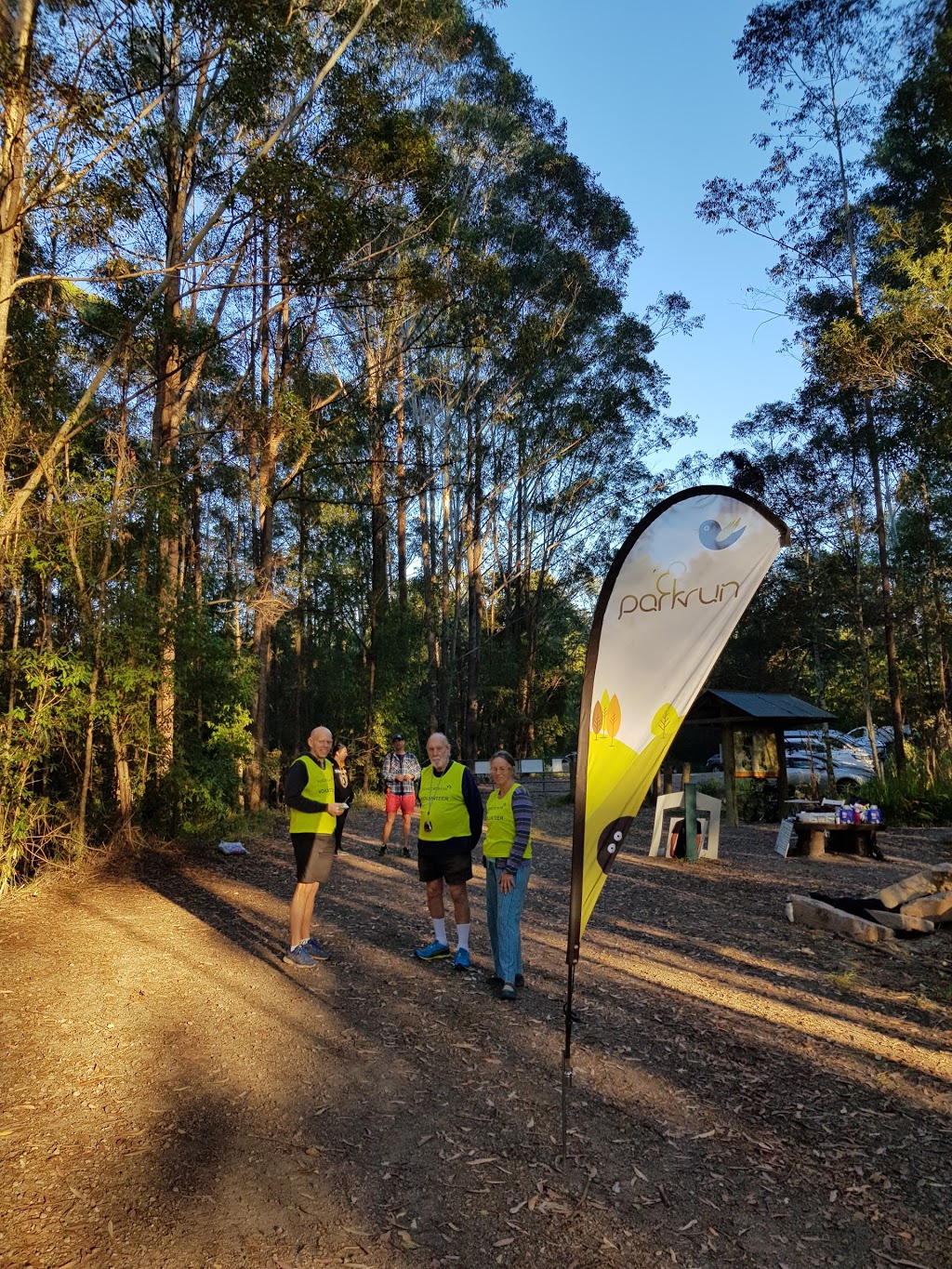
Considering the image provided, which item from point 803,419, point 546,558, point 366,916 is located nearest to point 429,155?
point 366,916

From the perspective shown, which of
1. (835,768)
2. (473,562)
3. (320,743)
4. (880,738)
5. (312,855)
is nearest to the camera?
(312,855)

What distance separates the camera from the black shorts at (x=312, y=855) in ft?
18.2

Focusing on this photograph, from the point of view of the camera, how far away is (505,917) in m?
5.34

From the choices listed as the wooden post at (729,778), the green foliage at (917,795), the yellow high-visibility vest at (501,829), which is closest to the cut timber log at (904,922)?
the yellow high-visibility vest at (501,829)

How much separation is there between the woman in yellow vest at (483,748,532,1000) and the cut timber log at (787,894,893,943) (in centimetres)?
354

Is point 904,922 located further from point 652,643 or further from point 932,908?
point 652,643

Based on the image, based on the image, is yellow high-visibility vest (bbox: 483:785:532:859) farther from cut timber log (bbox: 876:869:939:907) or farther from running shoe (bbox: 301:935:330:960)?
cut timber log (bbox: 876:869:939:907)

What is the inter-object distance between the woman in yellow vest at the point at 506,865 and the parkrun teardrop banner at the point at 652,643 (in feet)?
5.46

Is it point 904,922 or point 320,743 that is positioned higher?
point 320,743

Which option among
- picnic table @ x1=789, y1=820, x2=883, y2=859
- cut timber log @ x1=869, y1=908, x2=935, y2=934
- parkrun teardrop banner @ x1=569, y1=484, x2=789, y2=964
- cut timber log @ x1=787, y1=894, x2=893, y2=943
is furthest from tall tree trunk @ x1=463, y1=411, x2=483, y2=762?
parkrun teardrop banner @ x1=569, y1=484, x2=789, y2=964

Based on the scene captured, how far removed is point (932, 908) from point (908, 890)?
412 millimetres

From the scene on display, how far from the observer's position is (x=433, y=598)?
26.1 m

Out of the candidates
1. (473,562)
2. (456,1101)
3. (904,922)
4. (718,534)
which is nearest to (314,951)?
(456,1101)

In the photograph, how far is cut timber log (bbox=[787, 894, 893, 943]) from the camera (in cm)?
711
